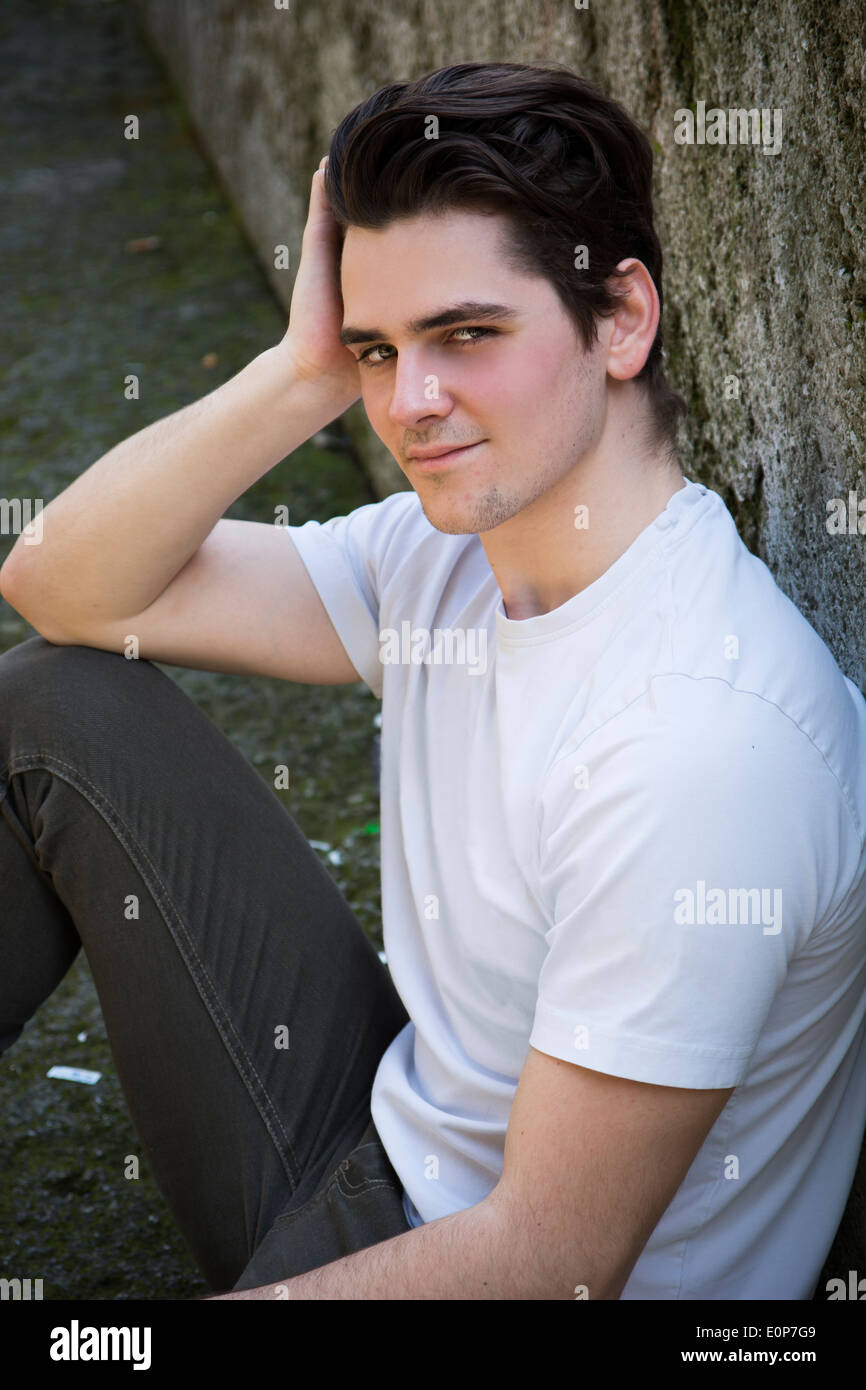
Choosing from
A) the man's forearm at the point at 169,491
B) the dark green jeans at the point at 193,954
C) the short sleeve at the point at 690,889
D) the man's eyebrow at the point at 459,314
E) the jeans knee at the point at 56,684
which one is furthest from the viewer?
the man's forearm at the point at 169,491

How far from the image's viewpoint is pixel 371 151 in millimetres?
1844

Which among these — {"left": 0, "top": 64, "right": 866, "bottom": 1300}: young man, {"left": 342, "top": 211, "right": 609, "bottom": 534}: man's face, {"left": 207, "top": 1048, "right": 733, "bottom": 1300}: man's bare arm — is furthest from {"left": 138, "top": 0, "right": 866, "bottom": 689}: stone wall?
{"left": 207, "top": 1048, "right": 733, "bottom": 1300}: man's bare arm

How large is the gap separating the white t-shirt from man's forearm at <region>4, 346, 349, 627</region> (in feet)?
1.24

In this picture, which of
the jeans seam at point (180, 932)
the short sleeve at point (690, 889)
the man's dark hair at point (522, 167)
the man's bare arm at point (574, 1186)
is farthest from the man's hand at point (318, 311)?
the man's bare arm at point (574, 1186)

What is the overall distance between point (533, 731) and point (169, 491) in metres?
0.79

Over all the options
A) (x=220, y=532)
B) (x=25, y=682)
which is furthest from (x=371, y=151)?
(x=25, y=682)

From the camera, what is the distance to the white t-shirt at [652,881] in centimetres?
145

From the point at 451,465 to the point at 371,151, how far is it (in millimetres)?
426

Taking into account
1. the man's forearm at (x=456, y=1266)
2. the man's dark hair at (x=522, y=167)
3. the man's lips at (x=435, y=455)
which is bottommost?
the man's forearm at (x=456, y=1266)

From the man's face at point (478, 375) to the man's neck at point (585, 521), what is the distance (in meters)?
0.03

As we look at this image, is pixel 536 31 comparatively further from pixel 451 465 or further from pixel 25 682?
pixel 25 682

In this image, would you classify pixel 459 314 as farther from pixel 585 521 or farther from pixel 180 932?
pixel 180 932

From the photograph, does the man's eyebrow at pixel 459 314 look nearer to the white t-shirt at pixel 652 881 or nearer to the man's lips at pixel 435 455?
the man's lips at pixel 435 455

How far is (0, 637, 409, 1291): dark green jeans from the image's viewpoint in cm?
199
